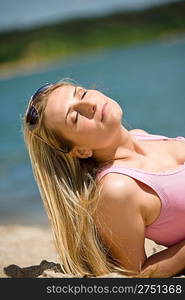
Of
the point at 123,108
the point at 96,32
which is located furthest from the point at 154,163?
the point at 96,32

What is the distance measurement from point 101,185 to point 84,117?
261mm

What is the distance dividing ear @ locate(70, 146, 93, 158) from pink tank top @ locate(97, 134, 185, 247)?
85 mm

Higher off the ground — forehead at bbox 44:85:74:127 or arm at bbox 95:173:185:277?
forehead at bbox 44:85:74:127

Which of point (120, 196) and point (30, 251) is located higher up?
point (120, 196)

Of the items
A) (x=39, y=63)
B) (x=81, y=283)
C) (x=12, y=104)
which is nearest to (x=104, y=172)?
(x=81, y=283)

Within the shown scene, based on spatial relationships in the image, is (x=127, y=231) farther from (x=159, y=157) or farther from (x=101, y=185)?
(x=159, y=157)

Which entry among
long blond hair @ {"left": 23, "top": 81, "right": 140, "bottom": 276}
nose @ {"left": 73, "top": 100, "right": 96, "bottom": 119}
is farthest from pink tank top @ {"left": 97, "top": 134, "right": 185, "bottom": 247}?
nose @ {"left": 73, "top": 100, "right": 96, "bottom": 119}

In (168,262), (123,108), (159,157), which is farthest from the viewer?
(123,108)

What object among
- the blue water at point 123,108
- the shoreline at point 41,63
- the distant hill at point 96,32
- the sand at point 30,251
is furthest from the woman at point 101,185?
the distant hill at point 96,32

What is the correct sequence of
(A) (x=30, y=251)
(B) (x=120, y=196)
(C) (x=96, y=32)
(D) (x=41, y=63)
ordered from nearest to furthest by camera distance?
(B) (x=120, y=196) → (A) (x=30, y=251) → (D) (x=41, y=63) → (C) (x=96, y=32)

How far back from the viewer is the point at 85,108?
236cm

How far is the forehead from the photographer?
2381mm

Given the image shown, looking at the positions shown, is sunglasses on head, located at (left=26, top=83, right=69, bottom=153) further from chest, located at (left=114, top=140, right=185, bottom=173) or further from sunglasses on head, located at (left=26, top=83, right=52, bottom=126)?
chest, located at (left=114, top=140, right=185, bottom=173)

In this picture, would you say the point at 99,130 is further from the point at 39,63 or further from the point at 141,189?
the point at 39,63
